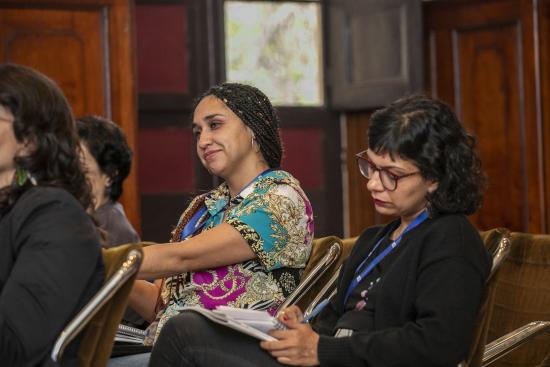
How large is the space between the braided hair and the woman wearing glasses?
1.49 ft

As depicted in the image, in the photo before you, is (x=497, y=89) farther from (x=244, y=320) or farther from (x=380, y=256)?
(x=244, y=320)

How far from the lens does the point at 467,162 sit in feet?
7.72

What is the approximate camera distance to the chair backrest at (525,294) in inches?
113

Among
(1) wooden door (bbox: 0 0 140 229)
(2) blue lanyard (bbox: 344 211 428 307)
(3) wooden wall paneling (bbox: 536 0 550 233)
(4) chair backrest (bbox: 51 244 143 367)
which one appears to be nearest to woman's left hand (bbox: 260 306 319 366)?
(2) blue lanyard (bbox: 344 211 428 307)

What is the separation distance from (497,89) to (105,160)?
11.1 ft

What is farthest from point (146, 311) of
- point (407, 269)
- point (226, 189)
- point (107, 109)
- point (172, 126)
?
point (172, 126)

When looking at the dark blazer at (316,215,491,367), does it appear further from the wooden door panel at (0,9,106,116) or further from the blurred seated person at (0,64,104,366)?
the wooden door panel at (0,9,106,116)

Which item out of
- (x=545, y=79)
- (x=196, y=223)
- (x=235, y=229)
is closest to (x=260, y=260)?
(x=235, y=229)

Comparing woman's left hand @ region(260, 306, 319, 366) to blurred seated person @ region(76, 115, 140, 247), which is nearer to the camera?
woman's left hand @ region(260, 306, 319, 366)

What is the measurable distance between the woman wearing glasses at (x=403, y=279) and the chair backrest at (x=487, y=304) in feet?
0.21

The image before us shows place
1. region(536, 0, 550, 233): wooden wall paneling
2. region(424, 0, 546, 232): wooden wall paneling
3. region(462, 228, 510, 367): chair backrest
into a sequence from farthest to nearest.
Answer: region(424, 0, 546, 232): wooden wall paneling → region(536, 0, 550, 233): wooden wall paneling → region(462, 228, 510, 367): chair backrest

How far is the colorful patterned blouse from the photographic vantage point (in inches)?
103

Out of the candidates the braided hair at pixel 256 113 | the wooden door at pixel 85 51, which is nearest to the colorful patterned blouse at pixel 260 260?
the braided hair at pixel 256 113

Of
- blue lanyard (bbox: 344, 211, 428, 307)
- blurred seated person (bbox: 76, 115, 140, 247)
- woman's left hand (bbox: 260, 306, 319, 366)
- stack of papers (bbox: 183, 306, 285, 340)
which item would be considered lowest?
woman's left hand (bbox: 260, 306, 319, 366)
